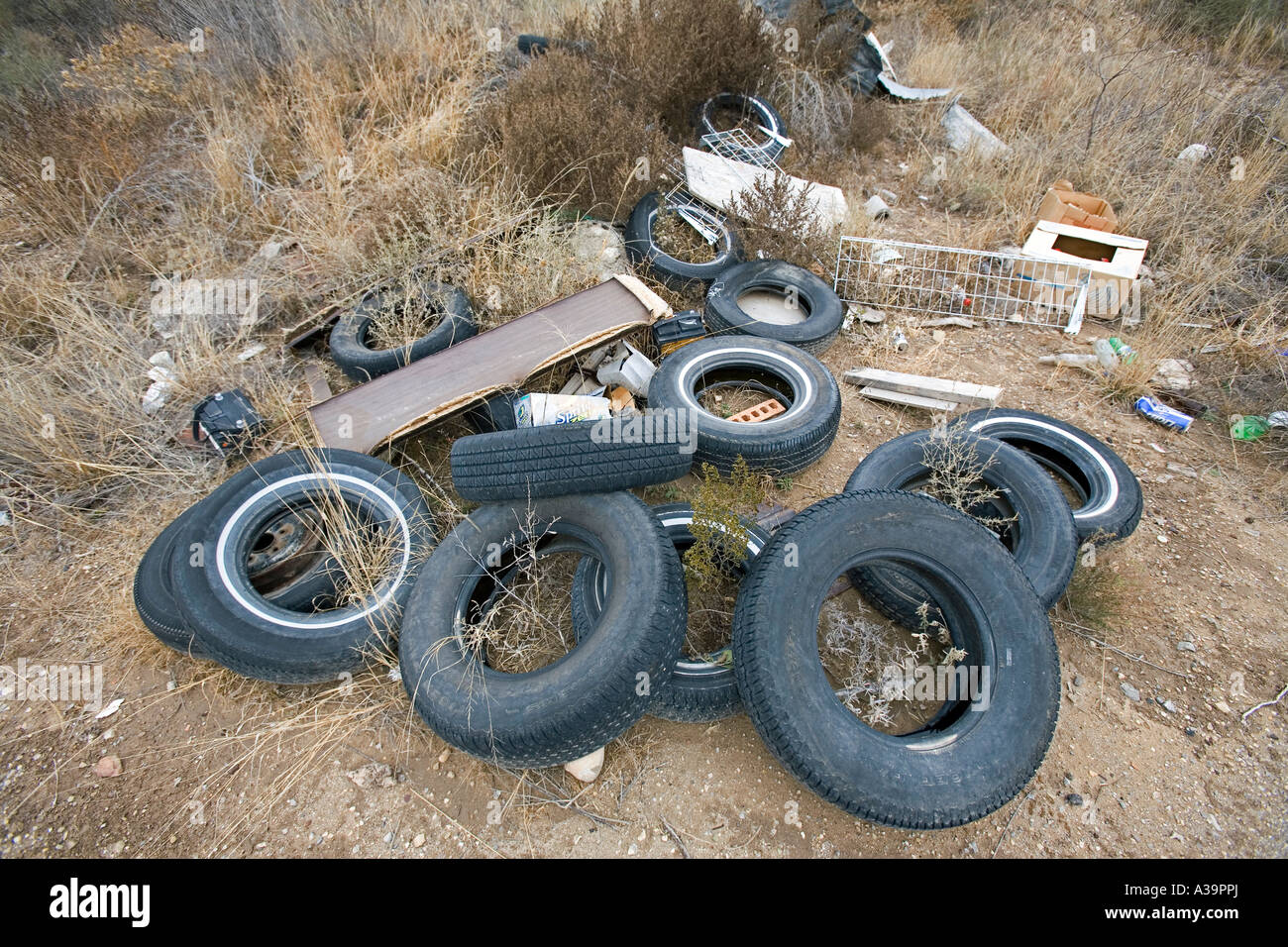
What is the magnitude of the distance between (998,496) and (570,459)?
6.56ft

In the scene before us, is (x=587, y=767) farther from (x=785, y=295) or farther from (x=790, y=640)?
(x=785, y=295)

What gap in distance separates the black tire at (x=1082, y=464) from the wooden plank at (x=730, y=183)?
2.13 m

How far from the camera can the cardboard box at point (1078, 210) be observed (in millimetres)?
4508

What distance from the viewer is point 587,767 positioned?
2182 mm

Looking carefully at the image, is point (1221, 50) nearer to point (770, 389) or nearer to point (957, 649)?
point (770, 389)

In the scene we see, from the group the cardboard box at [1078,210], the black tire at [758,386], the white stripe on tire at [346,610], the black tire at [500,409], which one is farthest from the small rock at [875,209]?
the white stripe on tire at [346,610]

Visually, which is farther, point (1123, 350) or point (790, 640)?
point (1123, 350)

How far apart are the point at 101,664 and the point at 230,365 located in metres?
1.85

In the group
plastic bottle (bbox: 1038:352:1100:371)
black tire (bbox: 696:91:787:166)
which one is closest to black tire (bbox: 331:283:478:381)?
black tire (bbox: 696:91:787:166)

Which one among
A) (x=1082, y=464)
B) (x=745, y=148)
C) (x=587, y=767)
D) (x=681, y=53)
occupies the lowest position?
(x=587, y=767)

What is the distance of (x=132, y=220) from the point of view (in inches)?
179

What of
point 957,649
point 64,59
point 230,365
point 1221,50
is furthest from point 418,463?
point 1221,50

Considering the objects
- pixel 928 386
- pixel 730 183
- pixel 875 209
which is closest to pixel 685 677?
pixel 928 386
